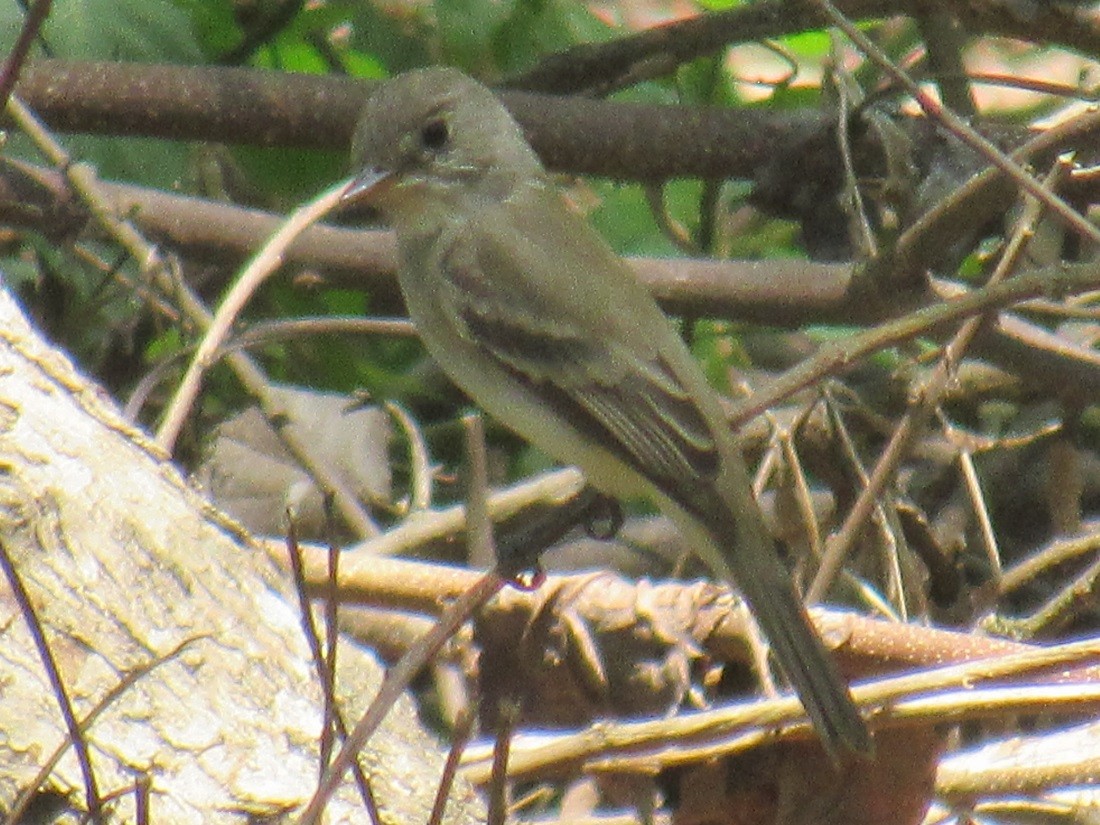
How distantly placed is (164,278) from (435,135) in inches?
29.0

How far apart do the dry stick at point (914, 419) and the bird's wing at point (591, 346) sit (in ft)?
1.01

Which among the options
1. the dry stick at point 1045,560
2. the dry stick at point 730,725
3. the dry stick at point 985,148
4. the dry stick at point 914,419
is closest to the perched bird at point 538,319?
the dry stick at point 914,419

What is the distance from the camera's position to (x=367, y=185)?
12.2 feet

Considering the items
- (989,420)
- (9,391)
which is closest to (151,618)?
(9,391)

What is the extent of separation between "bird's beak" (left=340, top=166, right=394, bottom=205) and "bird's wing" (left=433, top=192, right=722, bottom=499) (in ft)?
0.71

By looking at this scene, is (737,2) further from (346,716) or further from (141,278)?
(346,716)

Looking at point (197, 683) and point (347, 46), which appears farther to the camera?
point (347, 46)

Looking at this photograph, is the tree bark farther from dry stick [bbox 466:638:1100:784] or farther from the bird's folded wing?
the bird's folded wing

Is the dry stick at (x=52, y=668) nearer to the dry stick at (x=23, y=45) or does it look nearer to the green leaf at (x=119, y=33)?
the dry stick at (x=23, y=45)

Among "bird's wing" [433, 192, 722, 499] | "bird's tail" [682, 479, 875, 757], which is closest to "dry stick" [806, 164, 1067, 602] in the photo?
"bird's tail" [682, 479, 875, 757]

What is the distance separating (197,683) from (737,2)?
311 cm

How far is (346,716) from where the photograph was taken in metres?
2.73

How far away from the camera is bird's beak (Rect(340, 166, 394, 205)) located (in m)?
3.65

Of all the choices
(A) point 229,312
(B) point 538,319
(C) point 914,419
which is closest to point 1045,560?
(C) point 914,419
